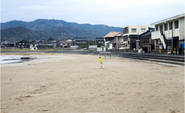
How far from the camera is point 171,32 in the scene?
26.0 meters

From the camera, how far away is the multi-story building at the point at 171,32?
77.7ft

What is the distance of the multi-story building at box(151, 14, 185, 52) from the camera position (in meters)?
23.7

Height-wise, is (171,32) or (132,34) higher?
(132,34)

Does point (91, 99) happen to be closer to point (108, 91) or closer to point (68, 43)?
point (108, 91)

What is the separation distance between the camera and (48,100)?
5.71 metres

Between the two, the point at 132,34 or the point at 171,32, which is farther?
the point at 132,34

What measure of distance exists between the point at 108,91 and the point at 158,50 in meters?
23.7

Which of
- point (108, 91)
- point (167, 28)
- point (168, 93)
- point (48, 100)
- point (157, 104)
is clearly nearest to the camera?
point (157, 104)

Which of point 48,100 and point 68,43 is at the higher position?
point 68,43

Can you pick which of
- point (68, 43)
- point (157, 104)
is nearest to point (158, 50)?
point (157, 104)

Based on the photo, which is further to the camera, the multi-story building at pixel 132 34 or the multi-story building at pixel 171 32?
the multi-story building at pixel 132 34

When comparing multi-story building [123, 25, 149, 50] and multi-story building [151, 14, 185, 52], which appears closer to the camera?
multi-story building [151, 14, 185, 52]

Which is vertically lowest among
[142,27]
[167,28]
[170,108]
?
[170,108]

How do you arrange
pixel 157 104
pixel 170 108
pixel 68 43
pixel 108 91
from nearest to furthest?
1. pixel 170 108
2. pixel 157 104
3. pixel 108 91
4. pixel 68 43
